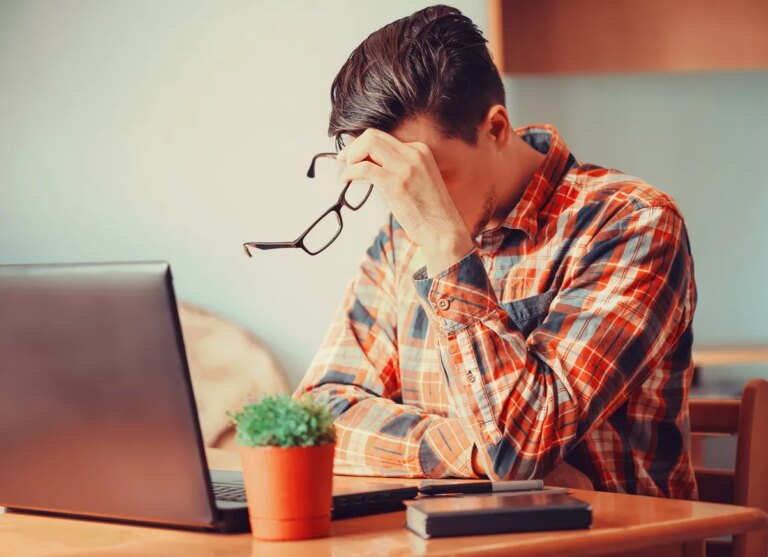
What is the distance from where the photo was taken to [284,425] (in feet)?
2.41

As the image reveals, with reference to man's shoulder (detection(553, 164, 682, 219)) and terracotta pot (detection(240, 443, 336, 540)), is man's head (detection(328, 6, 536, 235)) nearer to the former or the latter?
man's shoulder (detection(553, 164, 682, 219))

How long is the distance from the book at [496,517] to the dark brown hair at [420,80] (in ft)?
2.11

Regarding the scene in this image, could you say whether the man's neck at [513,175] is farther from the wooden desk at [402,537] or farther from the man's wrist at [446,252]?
the wooden desk at [402,537]

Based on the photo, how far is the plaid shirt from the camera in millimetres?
1089

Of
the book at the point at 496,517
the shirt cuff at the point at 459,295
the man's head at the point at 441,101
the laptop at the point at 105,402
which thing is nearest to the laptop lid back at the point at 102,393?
the laptop at the point at 105,402

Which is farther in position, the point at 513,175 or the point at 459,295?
the point at 513,175

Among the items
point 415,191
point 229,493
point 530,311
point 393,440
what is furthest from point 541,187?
point 229,493

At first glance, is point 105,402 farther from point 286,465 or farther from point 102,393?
point 286,465

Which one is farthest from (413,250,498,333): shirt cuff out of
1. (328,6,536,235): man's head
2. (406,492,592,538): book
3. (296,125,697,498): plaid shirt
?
(406,492,592,538): book

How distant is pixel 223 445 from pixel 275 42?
0.92 m

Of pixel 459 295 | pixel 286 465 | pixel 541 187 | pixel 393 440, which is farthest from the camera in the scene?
pixel 541 187

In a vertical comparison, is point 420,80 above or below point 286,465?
above

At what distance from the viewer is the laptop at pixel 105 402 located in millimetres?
742

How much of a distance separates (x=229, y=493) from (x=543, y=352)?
1.39 ft
